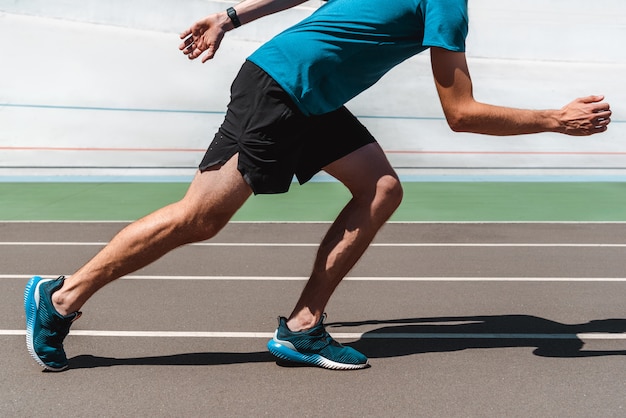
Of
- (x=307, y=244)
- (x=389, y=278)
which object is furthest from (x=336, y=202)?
(x=389, y=278)

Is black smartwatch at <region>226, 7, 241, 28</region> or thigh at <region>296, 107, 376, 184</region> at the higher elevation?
black smartwatch at <region>226, 7, 241, 28</region>

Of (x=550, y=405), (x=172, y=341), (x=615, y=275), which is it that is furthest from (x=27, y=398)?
(x=615, y=275)

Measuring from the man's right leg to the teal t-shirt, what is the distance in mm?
430

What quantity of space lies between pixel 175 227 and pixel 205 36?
2.98ft

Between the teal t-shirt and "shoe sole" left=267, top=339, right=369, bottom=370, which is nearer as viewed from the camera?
the teal t-shirt

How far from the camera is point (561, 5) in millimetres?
25297

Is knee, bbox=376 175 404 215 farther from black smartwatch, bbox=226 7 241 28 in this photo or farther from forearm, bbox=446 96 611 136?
black smartwatch, bbox=226 7 241 28

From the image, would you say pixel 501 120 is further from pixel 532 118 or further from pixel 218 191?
pixel 218 191

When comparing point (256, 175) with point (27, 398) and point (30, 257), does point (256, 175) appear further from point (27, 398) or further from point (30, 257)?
point (30, 257)

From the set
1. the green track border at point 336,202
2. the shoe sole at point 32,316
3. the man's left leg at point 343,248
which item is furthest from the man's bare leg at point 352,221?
the green track border at point 336,202

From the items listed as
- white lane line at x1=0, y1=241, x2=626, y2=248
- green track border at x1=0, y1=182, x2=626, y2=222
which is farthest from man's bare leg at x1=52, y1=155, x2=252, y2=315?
green track border at x1=0, y1=182, x2=626, y2=222

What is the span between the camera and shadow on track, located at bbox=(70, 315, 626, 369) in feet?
15.2

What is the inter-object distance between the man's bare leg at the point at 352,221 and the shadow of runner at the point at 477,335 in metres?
0.42

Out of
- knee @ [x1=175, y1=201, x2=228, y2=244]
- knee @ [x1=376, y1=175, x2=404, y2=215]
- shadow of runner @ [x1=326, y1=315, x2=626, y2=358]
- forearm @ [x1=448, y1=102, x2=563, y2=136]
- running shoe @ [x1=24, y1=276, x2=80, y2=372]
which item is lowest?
shadow of runner @ [x1=326, y1=315, x2=626, y2=358]
